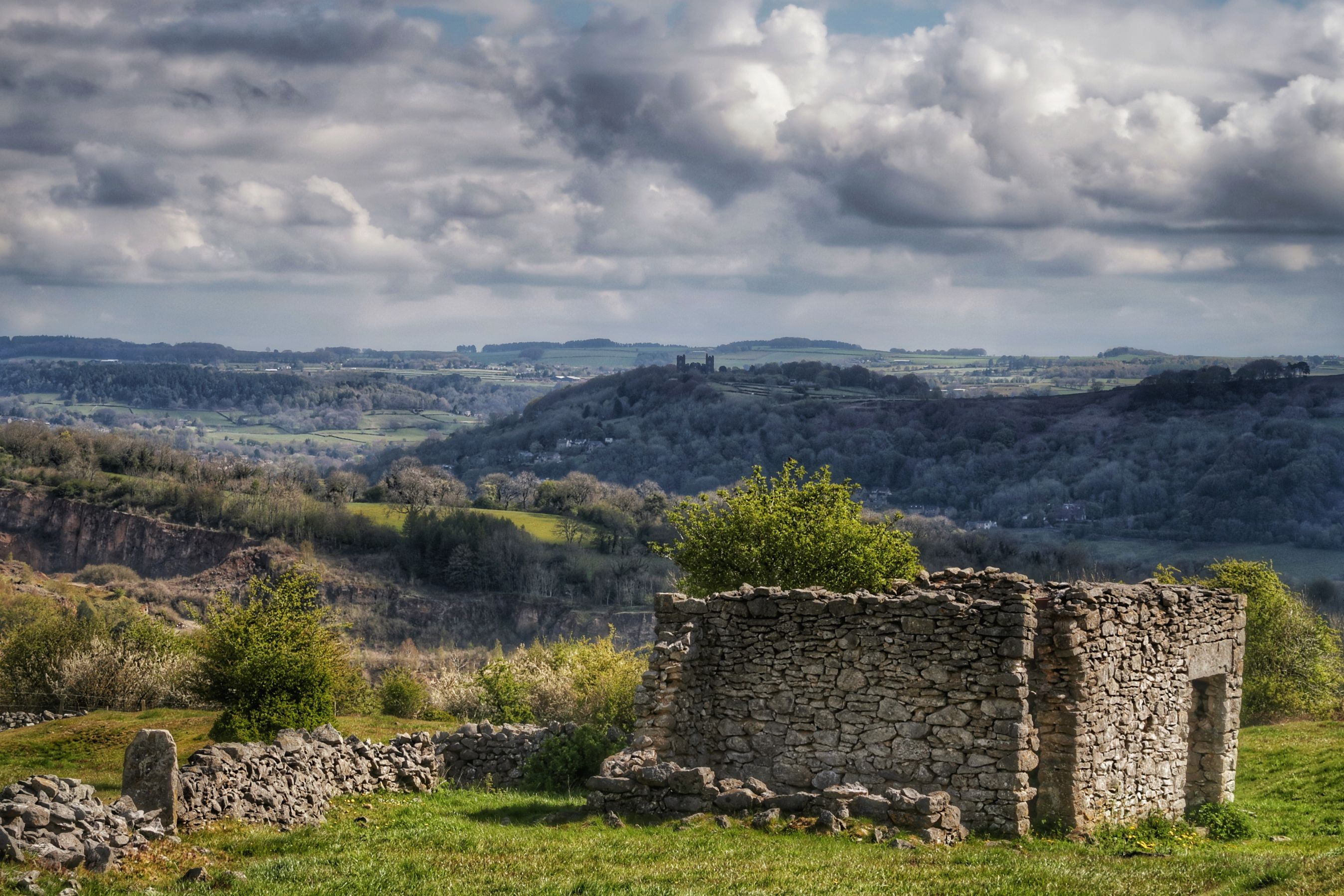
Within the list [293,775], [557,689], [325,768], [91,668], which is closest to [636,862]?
[293,775]

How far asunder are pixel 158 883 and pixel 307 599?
20.1 metres

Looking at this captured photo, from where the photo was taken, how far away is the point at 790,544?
26.2 metres

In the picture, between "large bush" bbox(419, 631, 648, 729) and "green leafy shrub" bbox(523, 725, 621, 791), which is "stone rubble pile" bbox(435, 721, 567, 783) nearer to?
"green leafy shrub" bbox(523, 725, 621, 791)

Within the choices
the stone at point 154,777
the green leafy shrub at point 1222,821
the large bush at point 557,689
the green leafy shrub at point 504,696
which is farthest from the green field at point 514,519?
the stone at point 154,777

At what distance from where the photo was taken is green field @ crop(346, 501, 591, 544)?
156125 mm

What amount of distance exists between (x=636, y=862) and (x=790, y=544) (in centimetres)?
1334

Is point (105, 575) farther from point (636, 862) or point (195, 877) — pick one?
point (636, 862)

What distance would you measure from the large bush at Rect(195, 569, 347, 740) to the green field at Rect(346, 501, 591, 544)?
127 metres

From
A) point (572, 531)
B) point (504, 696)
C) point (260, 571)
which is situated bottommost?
point (260, 571)

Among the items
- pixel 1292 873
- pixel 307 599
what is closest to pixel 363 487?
pixel 307 599

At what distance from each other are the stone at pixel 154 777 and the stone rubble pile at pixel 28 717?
2732cm

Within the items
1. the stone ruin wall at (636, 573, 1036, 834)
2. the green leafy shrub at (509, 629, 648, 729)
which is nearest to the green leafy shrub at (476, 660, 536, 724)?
the green leafy shrub at (509, 629, 648, 729)

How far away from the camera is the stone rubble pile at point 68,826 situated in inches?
461

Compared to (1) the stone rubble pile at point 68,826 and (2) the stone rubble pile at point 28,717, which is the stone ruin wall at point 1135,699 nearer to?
(1) the stone rubble pile at point 68,826
